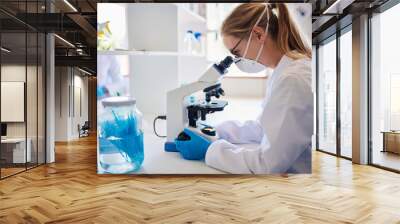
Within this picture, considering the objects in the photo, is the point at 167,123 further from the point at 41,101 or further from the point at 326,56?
the point at 326,56

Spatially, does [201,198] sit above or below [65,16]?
below

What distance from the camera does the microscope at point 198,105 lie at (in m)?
4.90

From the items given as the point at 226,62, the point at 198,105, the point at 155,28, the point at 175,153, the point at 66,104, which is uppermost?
the point at 155,28

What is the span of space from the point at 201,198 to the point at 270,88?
1.74 meters

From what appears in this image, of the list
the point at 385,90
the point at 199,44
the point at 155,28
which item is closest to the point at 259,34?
the point at 199,44

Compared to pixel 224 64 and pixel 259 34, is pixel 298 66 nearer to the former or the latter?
pixel 259 34

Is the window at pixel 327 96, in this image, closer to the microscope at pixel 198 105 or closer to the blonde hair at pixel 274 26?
the blonde hair at pixel 274 26

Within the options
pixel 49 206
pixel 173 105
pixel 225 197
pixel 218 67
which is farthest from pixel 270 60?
pixel 49 206

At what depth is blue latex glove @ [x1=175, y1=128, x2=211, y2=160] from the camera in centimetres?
489

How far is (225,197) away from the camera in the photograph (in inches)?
A: 156

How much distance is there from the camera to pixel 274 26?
4.84 m

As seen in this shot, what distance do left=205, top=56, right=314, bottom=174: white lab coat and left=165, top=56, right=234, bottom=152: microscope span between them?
24 cm

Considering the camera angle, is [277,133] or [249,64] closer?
[277,133]

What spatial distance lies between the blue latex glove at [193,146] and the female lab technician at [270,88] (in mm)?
77
